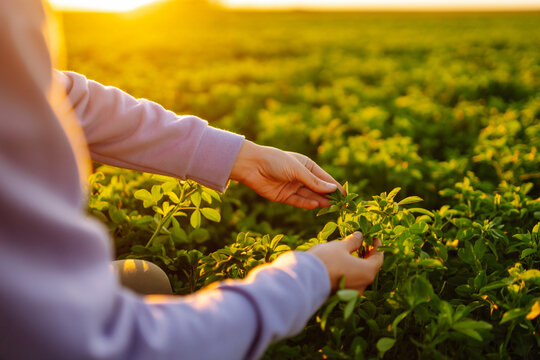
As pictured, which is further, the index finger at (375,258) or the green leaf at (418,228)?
the green leaf at (418,228)

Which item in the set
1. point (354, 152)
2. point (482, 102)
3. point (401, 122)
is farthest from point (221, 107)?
point (482, 102)

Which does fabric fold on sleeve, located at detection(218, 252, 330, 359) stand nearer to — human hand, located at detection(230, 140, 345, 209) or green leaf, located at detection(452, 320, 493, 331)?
green leaf, located at detection(452, 320, 493, 331)

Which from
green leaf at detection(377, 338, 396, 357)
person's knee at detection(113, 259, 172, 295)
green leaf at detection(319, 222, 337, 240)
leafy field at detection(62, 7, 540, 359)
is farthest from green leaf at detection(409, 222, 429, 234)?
person's knee at detection(113, 259, 172, 295)

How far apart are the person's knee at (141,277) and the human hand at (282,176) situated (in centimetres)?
45

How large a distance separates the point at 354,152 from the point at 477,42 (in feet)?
41.7

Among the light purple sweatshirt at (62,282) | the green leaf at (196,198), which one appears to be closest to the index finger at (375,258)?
the light purple sweatshirt at (62,282)

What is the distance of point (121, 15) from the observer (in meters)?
32.1

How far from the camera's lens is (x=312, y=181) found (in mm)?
1700

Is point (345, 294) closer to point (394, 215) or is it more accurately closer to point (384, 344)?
point (384, 344)

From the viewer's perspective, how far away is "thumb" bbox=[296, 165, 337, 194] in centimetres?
169

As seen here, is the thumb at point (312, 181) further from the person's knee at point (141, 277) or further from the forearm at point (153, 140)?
the person's knee at point (141, 277)

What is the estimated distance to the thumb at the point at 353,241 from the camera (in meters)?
1.33

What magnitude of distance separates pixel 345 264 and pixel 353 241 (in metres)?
0.18

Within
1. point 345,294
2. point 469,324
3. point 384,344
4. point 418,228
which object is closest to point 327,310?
point 345,294
